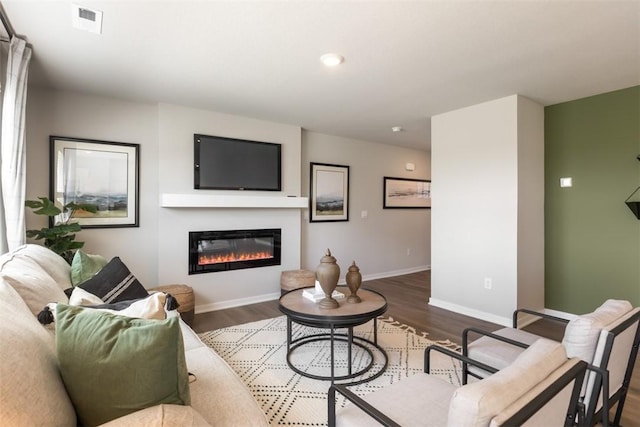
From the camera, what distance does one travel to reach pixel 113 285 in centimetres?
204

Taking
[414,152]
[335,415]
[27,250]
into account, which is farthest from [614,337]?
[414,152]

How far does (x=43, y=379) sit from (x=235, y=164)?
3362mm

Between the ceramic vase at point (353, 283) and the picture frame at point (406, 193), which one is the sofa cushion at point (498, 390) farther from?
the picture frame at point (406, 193)

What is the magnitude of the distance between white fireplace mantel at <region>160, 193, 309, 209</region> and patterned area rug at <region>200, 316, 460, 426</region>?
1.39 metres

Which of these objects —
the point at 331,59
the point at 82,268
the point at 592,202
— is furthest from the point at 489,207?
the point at 82,268

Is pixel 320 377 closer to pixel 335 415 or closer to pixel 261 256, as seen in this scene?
pixel 335 415

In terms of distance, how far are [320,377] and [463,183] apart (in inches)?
106

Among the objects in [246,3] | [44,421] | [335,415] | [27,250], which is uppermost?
[246,3]

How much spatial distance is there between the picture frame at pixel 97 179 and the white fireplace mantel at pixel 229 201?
364 mm

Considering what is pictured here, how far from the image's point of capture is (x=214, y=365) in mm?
1602

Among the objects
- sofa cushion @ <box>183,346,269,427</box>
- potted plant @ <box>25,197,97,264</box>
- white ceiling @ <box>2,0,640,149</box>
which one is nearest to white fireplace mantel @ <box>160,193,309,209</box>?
potted plant @ <box>25,197,97,264</box>

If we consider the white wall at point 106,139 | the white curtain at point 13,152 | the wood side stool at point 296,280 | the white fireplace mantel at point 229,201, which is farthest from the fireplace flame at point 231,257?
the white curtain at point 13,152

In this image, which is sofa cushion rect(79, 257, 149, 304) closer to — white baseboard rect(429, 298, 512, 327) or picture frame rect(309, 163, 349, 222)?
picture frame rect(309, 163, 349, 222)

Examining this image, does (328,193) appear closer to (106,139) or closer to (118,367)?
(106,139)
